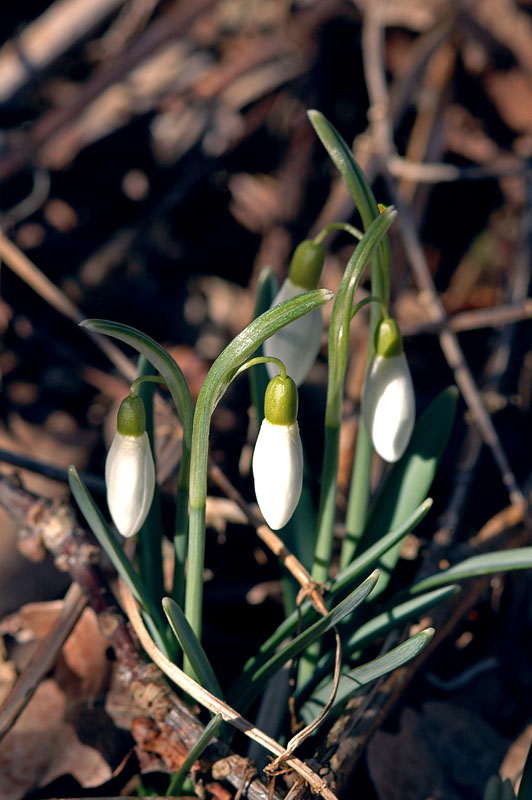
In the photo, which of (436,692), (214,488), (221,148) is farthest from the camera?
(221,148)

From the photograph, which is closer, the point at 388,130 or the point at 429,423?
the point at 429,423

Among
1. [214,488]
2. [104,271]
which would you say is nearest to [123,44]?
[104,271]

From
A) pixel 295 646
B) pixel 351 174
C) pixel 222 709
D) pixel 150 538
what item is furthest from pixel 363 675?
pixel 351 174

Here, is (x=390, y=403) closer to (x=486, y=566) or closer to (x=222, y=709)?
(x=486, y=566)

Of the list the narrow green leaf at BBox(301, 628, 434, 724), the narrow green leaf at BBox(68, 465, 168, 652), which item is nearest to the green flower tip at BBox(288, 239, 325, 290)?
the narrow green leaf at BBox(68, 465, 168, 652)

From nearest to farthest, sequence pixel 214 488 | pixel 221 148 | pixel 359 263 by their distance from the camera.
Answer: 1. pixel 359 263
2. pixel 214 488
3. pixel 221 148

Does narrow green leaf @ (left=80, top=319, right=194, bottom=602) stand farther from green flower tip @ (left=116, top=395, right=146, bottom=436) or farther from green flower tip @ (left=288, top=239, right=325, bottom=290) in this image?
green flower tip @ (left=288, top=239, right=325, bottom=290)

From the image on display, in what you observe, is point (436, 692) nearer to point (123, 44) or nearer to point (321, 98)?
Result: point (321, 98)
